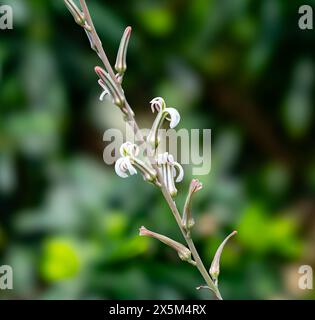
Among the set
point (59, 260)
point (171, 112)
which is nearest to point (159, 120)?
point (171, 112)

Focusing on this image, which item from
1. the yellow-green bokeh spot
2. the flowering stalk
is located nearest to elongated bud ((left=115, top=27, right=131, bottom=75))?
the flowering stalk

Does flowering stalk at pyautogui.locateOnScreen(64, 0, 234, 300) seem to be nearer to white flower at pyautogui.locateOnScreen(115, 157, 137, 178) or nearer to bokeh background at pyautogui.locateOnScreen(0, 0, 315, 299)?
white flower at pyautogui.locateOnScreen(115, 157, 137, 178)

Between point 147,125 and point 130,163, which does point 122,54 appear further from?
point 147,125

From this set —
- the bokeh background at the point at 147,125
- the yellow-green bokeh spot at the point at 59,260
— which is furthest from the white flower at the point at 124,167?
the yellow-green bokeh spot at the point at 59,260

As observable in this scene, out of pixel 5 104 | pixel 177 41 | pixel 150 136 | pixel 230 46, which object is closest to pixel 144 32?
pixel 177 41

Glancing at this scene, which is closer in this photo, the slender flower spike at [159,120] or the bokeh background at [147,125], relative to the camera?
the slender flower spike at [159,120]

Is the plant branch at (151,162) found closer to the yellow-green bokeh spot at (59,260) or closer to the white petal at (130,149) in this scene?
the white petal at (130,149)
